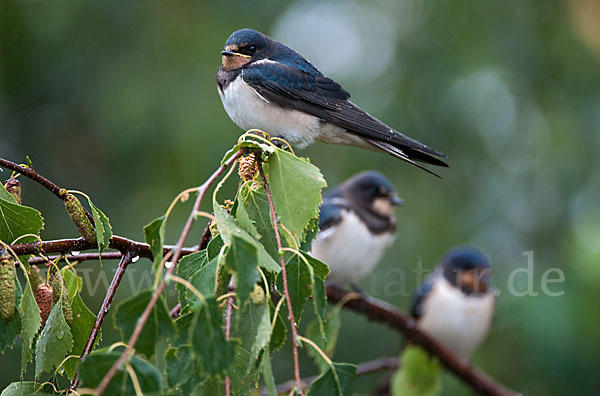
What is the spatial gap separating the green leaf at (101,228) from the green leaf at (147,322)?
47 centimetres

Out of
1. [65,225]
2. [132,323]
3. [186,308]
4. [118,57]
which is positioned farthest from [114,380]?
[118,57]

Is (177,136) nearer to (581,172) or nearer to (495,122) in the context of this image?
(495,122)

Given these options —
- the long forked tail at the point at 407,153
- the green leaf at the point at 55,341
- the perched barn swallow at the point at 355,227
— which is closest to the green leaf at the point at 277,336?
the green leaf at the point at 55,341

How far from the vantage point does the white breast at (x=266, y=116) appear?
2.74 m

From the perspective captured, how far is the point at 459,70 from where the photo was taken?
19.6ft

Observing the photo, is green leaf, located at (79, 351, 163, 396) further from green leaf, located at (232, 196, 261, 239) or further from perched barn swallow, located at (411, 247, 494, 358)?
perched barn swallow, located at (411, 247, 494, 358)

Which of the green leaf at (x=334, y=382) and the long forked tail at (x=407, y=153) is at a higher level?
the long forked tail at (x=407, y=153)

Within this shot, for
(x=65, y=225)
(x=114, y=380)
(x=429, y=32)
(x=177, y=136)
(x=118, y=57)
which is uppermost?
(x=429, y=32)

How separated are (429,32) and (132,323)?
544 centimetres

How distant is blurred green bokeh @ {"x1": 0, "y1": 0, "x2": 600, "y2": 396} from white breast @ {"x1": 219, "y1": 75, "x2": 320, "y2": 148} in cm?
242

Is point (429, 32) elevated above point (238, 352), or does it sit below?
above

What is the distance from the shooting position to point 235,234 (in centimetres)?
123

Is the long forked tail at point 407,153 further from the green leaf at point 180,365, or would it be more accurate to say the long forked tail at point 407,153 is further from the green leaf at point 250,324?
the green leaf at point 180,365

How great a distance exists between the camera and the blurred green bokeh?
5426mm
